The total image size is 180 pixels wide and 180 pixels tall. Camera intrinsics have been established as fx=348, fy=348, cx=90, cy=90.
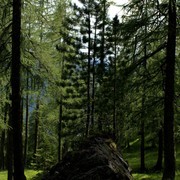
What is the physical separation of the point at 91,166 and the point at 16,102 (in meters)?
3.55

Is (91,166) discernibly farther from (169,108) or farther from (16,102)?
(169,108)

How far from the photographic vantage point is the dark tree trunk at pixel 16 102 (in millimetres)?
10555

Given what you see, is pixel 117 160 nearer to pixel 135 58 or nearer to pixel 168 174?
pixel 168 174

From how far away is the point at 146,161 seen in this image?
3369 cm

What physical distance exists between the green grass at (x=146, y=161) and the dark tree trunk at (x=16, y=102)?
648 cm

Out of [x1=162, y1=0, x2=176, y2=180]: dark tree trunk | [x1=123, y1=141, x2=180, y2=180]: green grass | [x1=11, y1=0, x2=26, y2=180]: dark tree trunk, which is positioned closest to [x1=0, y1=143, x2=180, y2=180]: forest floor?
[x1=123, y1=141, x2=180, y2=180]: green grass

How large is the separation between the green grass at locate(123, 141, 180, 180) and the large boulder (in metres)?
5.83

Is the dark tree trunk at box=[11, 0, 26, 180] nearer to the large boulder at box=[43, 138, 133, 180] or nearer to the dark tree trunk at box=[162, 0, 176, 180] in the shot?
the large boulder at box=[43, 138, 133, 180]

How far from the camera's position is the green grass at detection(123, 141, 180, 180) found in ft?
74.8

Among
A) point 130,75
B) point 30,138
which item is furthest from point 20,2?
point 30,138

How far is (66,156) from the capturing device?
894 centimetres

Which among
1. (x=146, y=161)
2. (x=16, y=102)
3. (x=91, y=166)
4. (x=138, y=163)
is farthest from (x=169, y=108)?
(x=146, y=161)

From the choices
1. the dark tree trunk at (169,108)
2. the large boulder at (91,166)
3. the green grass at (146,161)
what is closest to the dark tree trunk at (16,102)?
the large boulder at (91,166)

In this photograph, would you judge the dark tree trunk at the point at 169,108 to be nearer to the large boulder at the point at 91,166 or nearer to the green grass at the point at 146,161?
the green grass at the point at 146,161
